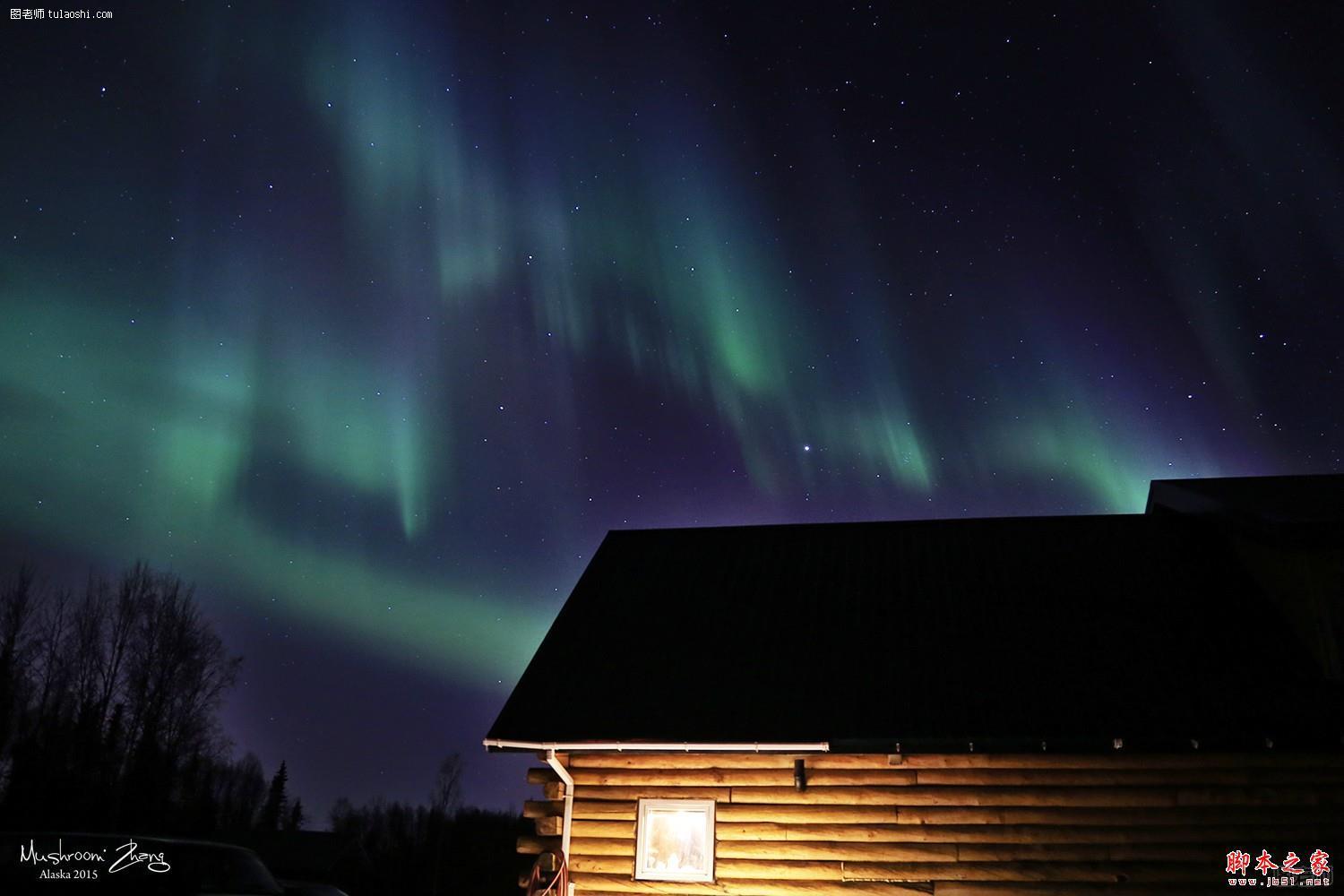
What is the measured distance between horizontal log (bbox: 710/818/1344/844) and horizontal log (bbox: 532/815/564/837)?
53 cm

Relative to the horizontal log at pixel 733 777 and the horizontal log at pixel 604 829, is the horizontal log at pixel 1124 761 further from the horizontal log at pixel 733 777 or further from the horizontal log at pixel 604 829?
the horizontal log at pixel 604 829

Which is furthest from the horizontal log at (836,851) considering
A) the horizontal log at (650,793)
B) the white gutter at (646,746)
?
the white gutter at (646,746)

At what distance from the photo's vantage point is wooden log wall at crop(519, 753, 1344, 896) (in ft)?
38.4

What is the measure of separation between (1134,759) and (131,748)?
1997 inches

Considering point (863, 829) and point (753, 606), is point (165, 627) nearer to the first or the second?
point (753, 606)

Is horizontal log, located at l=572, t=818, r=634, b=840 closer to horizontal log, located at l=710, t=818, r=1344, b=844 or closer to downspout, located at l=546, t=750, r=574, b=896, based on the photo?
horizontal log, located at l=710, t=818, r=1344, b=844

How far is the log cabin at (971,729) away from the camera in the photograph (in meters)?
11.8

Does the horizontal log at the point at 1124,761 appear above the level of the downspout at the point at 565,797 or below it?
above

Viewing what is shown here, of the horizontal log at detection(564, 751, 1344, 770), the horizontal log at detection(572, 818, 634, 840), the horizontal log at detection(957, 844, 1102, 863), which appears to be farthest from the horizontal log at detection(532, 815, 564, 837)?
the horizontal log at detection(957, 844, 1102, 863)

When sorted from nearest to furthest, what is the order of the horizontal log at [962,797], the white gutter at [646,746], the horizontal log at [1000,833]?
the horizontal log at [1000,833], the horizontal log at [962,797], the white gutter at [646,746]

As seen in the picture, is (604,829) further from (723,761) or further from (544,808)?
(723,761)

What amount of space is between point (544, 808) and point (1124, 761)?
749cm

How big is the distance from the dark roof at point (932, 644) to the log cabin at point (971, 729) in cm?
5

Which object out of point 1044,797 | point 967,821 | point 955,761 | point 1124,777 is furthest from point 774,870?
point 1124,777
